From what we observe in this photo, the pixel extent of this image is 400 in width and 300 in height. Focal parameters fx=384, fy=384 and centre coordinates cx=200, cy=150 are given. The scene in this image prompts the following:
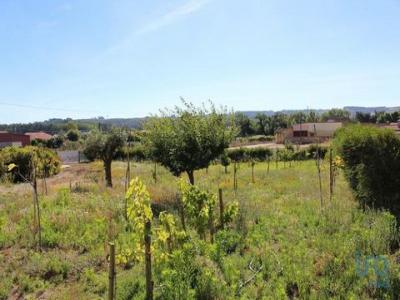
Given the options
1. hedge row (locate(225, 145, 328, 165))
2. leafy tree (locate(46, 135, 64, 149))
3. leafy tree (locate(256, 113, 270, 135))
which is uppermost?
leafy tree (locate(256, 113, 270, 135))

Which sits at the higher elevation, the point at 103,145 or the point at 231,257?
the point at 103,145

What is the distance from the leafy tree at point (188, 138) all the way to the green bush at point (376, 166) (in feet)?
12.7

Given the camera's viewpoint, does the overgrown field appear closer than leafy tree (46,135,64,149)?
Yes

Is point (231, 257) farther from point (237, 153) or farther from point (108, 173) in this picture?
point (237, 153)

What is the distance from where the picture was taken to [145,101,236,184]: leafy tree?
11.6 meters

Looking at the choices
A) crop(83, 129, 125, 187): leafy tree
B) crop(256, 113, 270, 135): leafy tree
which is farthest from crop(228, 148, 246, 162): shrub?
crop(256, 113, 270, 135): leafy tree

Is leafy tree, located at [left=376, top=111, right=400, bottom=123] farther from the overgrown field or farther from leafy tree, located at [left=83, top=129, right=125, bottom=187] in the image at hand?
the overgrown field

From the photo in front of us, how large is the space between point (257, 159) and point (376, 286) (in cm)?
3031

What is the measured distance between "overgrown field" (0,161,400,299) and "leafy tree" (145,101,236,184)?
7.75 ft

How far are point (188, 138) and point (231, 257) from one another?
5.51 meters

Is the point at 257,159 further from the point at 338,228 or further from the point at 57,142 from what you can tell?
the point at 57,142

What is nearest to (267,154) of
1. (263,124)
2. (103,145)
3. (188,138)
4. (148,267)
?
(103,145)

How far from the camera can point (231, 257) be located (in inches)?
261

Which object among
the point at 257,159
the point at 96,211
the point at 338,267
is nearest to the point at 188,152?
the point at 96,211
